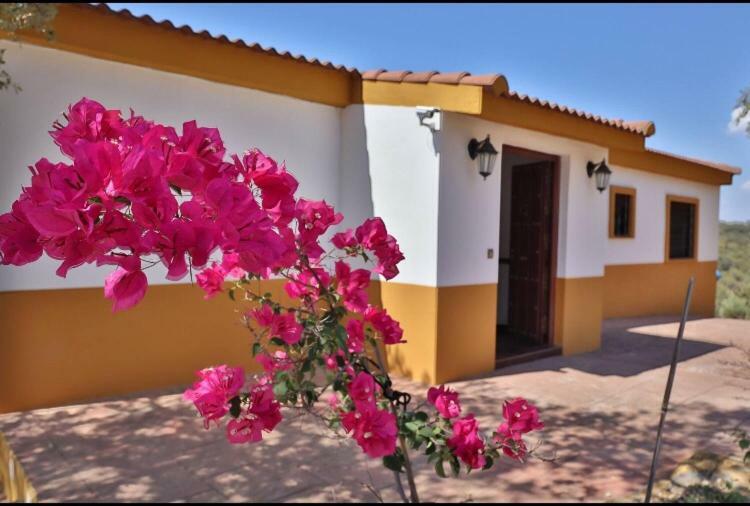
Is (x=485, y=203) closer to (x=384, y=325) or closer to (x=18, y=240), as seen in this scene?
(x=384, y=325)

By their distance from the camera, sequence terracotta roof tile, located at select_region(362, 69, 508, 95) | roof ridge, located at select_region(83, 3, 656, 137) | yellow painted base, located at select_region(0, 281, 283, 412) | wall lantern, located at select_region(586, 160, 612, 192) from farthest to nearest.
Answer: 1. wall lantern, located at select_region(586, 160, 612, 192)
2. terracotta roof tile, located at select_region(362, 69, 508, 95)
3. roof ridge, located at select_region(83, 3, 656, 137)
4. yellow painted base, located at select_region(0, 281, 283, 412)

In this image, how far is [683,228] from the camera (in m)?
12.7

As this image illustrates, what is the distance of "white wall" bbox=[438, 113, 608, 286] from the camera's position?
5879 millimetres

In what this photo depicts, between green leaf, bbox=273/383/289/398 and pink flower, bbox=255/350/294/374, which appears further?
pink flower, bbox=255/350/294/374

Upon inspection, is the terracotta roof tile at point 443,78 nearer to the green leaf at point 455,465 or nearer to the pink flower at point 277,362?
the pink flower at point 277,362

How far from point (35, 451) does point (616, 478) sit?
4121 mm

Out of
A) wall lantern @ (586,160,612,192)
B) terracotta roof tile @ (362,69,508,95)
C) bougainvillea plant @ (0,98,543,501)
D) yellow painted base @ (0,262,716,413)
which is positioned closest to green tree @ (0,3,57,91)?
yellow painted base @ (0,262,716,413)

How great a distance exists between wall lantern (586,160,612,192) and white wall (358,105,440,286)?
9.76 feet

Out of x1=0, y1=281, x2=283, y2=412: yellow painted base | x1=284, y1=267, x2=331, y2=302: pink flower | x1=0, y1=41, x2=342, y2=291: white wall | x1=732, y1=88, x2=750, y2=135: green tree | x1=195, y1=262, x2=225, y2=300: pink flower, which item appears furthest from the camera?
x1=0, y1=281, x2=283, y2=412: yellow painted base

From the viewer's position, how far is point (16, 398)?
468cm

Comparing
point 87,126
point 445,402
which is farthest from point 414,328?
point 87,126

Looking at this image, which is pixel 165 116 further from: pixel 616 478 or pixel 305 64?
pixel 616 478

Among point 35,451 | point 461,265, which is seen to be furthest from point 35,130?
point 461,265

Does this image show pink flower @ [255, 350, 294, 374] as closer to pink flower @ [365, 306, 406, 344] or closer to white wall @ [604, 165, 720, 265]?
pink flower @ [365, 306, 406, 344]
